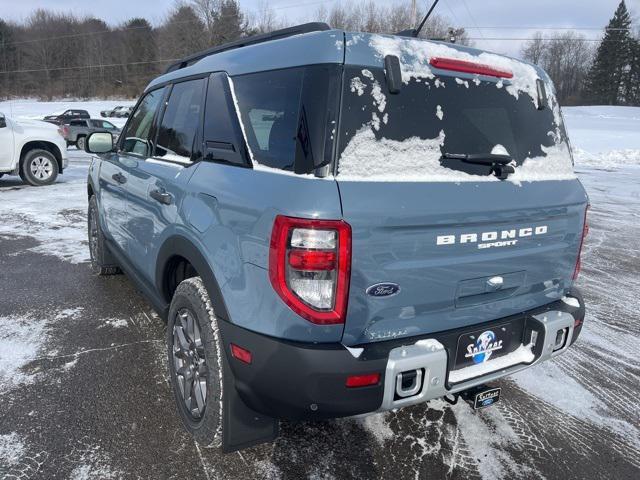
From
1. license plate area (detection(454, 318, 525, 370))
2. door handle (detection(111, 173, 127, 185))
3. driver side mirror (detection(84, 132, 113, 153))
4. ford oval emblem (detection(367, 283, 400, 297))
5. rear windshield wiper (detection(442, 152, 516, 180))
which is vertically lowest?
license plate area (detection(454, 318, 525, 370))

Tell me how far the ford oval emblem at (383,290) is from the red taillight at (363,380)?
1.02ft

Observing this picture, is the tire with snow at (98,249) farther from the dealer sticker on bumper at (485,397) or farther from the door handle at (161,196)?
the dealer sticker on bumper at (485,397)

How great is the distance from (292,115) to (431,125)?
0.61 m

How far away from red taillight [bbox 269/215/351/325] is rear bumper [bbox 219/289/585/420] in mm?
158

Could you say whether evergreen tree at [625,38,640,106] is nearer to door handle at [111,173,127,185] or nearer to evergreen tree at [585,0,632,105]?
evergreen tree at [585,0,632,105]

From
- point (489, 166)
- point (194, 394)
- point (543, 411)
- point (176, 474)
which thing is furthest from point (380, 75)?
point (543, 411)

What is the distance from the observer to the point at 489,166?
2193mm

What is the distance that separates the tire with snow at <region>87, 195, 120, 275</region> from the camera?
4.65 metres

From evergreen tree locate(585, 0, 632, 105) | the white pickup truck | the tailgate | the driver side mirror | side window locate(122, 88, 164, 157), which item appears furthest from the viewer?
evergreen tree locate(585, 0, 632, 105)

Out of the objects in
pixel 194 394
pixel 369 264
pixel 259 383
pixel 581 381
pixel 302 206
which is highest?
pixel 302 206

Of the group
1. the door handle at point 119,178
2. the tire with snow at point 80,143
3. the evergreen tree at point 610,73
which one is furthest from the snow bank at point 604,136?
the evergreen tree at point 610,73

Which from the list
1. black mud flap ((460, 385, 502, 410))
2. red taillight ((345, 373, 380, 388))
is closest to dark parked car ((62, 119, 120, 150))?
black mud flap ((460, 385, 502, 410))

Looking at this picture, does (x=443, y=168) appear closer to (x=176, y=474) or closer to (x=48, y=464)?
(x=176, y=474)

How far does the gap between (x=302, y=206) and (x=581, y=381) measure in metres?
2.62
